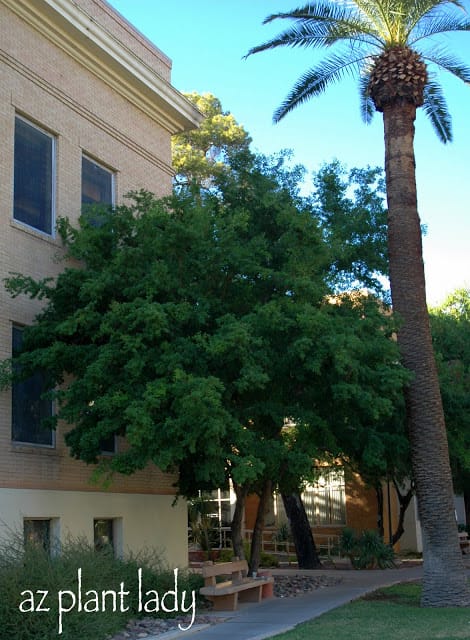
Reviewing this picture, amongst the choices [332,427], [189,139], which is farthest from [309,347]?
[189,139]

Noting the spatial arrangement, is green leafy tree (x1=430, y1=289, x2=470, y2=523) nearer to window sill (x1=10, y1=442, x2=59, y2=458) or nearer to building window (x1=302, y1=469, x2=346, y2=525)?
building window (x1=302, y1=469, x2=346, y2=525)

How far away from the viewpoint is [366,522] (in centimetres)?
3303

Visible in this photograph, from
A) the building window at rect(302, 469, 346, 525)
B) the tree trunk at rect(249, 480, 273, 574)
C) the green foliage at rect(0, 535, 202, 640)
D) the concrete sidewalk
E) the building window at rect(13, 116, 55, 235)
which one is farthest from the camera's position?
the building window at rect(302, 469, 346, 525)

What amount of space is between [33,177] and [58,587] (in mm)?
9038

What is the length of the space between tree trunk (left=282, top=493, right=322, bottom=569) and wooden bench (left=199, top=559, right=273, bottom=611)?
820 cm

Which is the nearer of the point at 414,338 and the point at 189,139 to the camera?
the point at 414,338

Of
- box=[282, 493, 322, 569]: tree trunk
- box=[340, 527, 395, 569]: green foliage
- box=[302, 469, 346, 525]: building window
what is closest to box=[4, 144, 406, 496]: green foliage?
box=[282, 493, 322, 569]: tree trunk

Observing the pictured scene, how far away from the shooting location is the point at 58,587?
1120 cm

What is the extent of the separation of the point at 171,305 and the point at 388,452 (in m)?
6.10

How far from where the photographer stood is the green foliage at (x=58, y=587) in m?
10.7

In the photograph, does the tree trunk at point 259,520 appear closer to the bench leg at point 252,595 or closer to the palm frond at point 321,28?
the bench leg at point 252,595

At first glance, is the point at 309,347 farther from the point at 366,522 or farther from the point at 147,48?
the point at 366,522

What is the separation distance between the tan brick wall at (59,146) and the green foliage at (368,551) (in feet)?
26.5

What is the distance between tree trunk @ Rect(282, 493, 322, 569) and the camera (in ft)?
84.2
